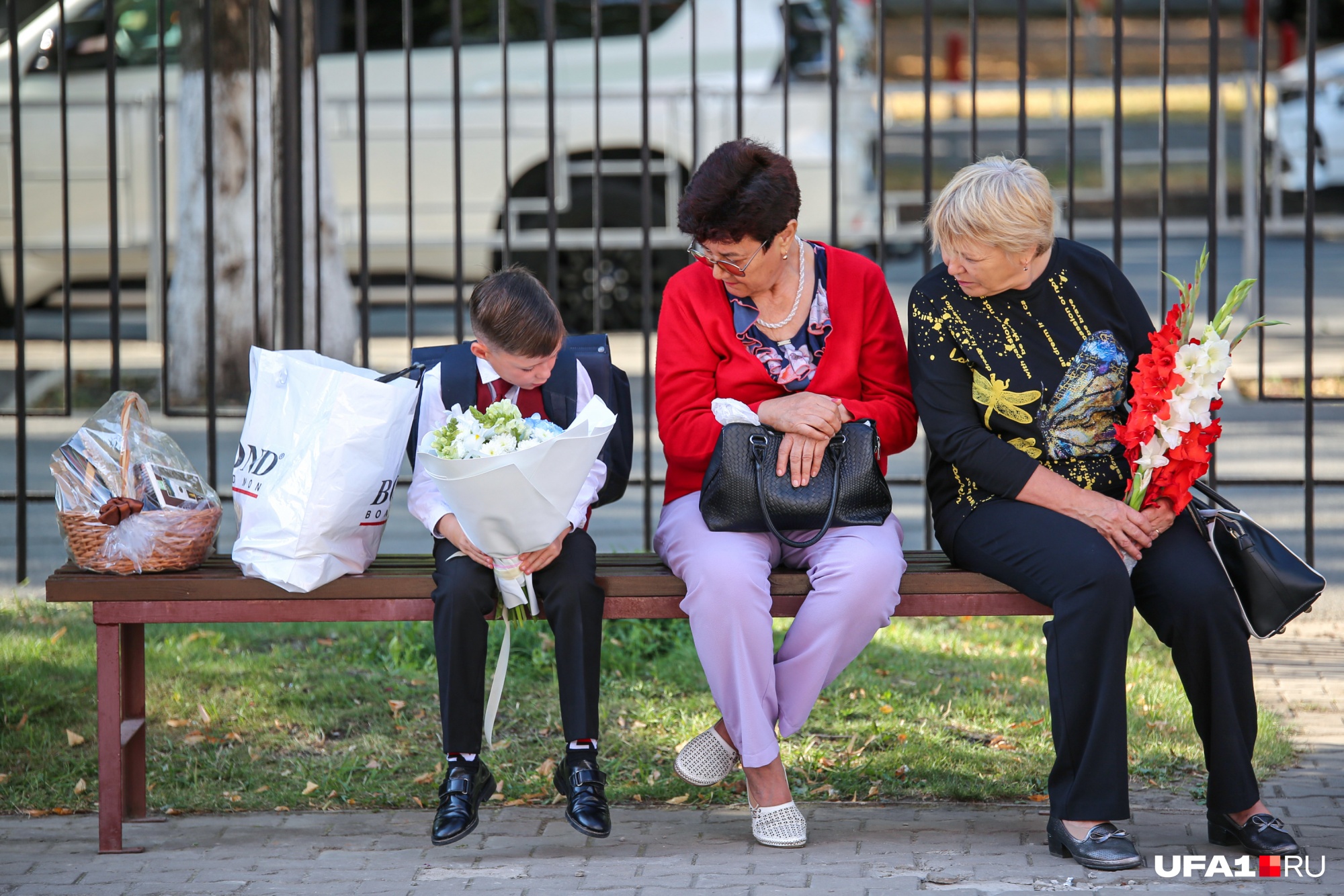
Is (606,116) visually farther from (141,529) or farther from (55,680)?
(141,529)

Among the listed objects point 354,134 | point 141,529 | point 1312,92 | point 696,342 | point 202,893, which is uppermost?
point 354,134

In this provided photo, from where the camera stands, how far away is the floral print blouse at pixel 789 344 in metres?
3.37

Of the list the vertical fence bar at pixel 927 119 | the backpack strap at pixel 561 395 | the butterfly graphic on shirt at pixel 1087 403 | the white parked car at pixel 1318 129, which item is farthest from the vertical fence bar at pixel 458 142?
the white parked car at pixel 1318 129

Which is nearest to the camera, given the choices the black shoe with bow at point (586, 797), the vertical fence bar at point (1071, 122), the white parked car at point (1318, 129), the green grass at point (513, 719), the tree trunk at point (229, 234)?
the black shoe with bow at point (586, 797)

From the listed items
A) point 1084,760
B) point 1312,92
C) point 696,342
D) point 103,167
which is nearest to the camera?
point 1084,760

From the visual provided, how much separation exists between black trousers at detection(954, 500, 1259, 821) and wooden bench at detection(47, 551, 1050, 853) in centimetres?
16

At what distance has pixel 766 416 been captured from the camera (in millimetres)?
3207

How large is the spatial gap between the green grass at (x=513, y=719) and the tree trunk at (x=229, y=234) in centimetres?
327

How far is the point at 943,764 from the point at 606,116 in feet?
23.2

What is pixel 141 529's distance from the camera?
3113mm

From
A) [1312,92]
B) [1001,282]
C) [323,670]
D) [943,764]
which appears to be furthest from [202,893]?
[1312,92]

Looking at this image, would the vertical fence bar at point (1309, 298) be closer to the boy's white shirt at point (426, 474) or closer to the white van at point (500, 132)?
the boy's white shirt at point (426, 474)

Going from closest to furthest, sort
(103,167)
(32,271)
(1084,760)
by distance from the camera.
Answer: (1084,760), (103,167), (32,271)

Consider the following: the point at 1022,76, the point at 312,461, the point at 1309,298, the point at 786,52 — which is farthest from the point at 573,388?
the point at 1309,298
